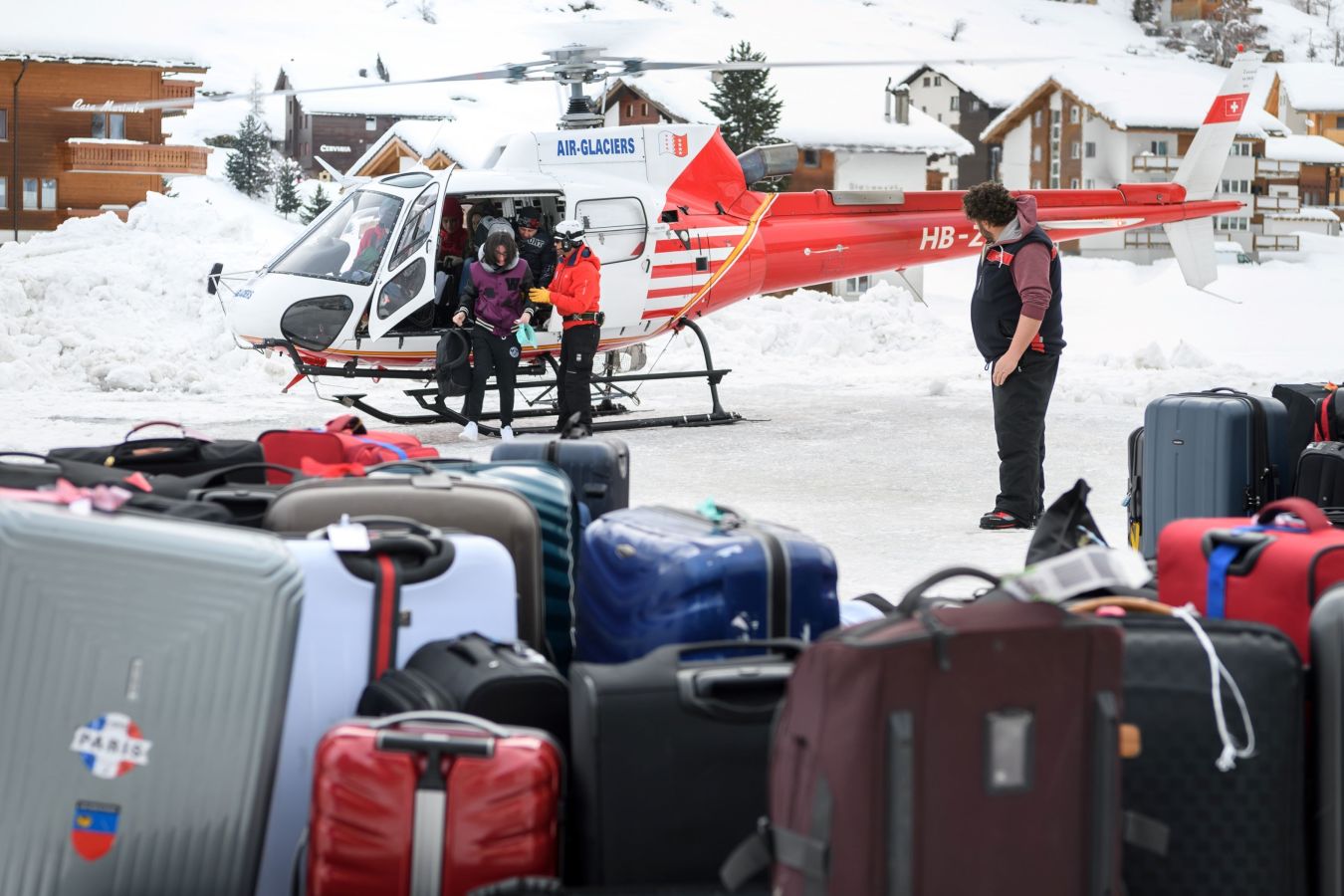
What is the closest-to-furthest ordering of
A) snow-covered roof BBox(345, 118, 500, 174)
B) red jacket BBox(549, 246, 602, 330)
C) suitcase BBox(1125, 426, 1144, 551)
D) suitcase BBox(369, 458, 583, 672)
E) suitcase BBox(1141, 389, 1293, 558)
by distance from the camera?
suitcase BBox(369, 458, 583, 672), suitcase BBox(1141, 389, 1293, 558), suitcase BBox(1125, 426, 1144, 551), red jacket BBox(549, 246, 602, 330), snow-covered roof BBox(345, 118, 500, 174)

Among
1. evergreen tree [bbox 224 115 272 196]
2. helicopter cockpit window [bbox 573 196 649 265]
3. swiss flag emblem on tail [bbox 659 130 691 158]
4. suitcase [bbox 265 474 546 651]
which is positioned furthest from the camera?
evergreen tree [bbox 224 115 272 196]

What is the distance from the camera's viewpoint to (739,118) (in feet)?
140

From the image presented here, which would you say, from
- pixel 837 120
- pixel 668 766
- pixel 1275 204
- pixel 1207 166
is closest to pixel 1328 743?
pixel 668 766

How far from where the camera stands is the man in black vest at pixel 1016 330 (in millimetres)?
7488

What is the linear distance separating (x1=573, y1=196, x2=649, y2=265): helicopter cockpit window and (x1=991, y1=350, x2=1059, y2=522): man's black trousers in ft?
16.7

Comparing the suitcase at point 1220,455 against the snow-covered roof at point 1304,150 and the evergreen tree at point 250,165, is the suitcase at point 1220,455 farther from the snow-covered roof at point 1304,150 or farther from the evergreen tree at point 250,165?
the evergreen tree at point 250,165

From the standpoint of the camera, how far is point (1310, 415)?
20.0ft

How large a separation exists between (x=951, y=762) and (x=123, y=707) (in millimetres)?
1436

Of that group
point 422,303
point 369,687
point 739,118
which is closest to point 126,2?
point 739,118

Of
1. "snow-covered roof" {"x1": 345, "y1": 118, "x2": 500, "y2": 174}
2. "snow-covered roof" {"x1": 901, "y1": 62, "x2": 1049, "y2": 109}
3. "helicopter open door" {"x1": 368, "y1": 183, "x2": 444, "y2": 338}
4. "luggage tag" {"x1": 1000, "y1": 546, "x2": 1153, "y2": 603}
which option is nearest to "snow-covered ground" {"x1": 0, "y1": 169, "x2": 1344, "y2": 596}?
"helicopter open door" {"x1": 368, "y1": 183, "x2": 444, "y2": 338}

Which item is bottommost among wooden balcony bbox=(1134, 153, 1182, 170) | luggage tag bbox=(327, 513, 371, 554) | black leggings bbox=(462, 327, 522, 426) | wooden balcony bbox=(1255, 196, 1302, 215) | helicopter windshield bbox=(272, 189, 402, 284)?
luggage tag bbox=(327, 513, 371, 554)

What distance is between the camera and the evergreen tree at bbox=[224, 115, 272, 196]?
68250mm

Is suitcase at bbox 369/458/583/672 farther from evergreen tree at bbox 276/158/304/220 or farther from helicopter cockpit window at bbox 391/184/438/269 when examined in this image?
evergreen tree at bbox 276/158/304/220

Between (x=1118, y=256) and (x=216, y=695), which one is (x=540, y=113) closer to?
(x=1118, y=256)
